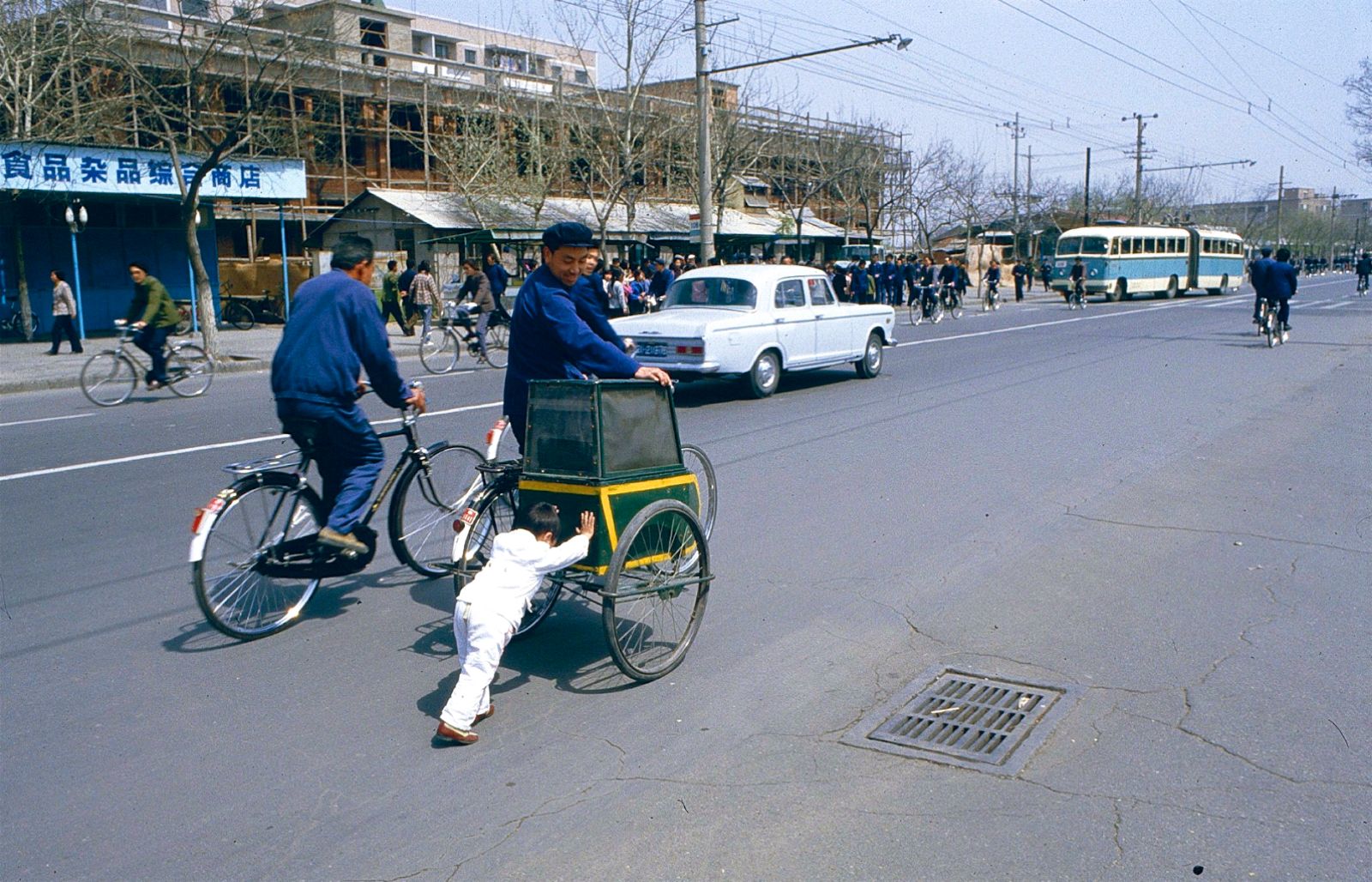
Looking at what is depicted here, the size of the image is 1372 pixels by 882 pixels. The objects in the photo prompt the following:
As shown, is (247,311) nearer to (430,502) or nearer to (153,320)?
(153,320)

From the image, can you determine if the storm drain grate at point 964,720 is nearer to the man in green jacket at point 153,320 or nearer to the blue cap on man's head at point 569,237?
the blue cap on man's head at point 569,237

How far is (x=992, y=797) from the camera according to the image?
12.6 ft

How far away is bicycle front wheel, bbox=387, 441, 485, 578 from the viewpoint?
6.04m

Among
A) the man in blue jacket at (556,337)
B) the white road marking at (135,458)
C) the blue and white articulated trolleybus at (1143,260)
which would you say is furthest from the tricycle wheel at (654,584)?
the blue and white articulated trolleybus at (1143,260)

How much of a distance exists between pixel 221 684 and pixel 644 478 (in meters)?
2.03

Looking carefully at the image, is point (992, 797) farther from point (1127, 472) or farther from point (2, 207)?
point (2, 207)

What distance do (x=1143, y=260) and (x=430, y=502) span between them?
44.2 meters

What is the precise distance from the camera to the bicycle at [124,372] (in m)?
14.2

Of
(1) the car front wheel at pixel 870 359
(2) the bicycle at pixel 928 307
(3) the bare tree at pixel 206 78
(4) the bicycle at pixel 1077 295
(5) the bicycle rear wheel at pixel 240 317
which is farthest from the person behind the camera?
(4) the bicycle at pixel 1077 295

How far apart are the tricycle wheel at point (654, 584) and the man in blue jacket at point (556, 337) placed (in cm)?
69

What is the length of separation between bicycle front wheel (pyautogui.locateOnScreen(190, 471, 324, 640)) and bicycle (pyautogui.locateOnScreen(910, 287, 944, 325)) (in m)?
26.6

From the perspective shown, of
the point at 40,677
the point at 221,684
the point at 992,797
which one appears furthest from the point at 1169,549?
the point at 40,677

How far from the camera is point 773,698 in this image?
15.5 feet

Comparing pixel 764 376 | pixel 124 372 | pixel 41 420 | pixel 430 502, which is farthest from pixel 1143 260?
pixel 430 502
